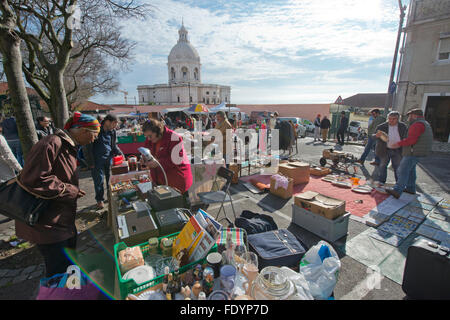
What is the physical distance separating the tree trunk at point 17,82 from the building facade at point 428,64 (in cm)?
1654

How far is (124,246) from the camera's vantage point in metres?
1.82

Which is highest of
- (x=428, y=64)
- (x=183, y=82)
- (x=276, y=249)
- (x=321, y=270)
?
(x=183, y=82)

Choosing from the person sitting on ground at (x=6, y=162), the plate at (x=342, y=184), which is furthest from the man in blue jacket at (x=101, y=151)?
the plate at (x=342, y=184)

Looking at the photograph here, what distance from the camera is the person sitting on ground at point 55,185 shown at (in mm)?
1742

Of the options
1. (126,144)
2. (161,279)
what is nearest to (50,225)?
(161,279)

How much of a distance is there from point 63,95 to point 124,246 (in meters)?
6.49

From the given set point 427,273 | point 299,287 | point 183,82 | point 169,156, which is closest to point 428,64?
point 427,273

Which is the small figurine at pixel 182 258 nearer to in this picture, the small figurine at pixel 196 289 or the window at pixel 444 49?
the small figurine at pixel 196 289

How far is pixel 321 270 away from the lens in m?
1.94

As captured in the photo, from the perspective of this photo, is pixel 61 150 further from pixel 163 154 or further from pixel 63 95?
pixel 63 95

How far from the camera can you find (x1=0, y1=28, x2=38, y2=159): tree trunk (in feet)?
10.5

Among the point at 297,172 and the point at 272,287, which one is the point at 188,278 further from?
the point at 297,172

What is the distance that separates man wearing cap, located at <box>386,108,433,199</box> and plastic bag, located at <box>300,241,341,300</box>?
3788 mm

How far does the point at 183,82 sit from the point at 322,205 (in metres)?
80.0
